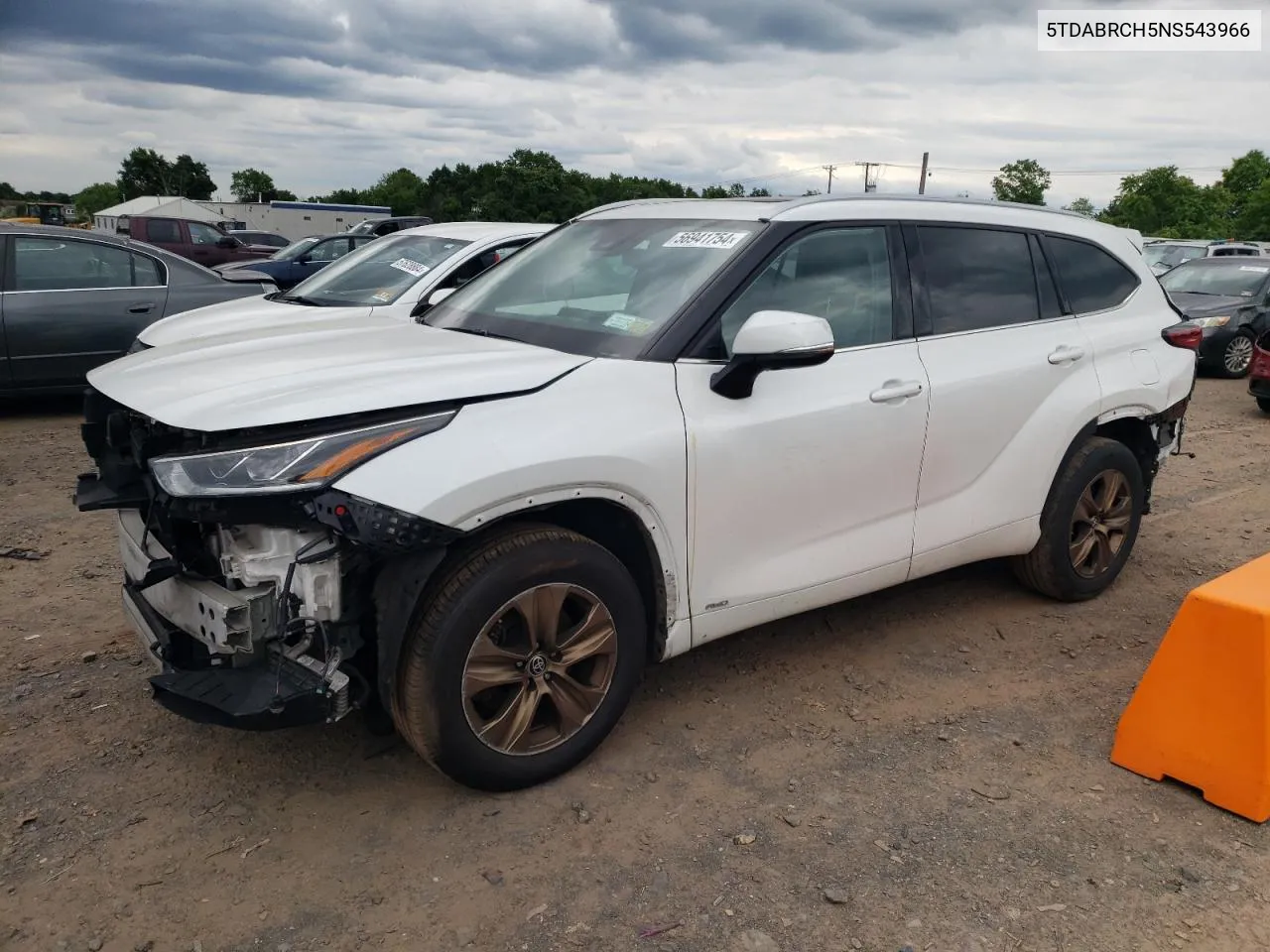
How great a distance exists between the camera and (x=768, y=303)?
3.49m

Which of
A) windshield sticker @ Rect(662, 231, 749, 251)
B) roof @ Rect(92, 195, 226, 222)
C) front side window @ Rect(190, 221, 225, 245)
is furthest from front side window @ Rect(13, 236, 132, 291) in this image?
roof @ Rect(92, 195, 226, 222)

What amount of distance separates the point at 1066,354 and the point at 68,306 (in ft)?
25.1

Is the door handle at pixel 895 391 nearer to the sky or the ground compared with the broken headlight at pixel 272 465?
nearer to the sky

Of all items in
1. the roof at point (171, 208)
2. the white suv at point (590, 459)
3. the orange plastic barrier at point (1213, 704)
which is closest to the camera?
the white suv at point (590, 459)

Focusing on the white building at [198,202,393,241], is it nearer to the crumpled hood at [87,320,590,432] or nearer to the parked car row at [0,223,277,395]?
the parked car row at [0,223,277,395]

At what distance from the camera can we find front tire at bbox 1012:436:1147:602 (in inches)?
176

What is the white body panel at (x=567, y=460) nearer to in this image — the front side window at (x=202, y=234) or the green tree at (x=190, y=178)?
the front side window at (x=202, y=234)

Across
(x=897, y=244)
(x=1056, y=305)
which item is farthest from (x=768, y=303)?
(x=1056, y=305)

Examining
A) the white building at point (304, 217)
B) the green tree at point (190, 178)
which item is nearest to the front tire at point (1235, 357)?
the white building at point (304, 217)

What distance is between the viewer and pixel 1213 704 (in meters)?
3.17

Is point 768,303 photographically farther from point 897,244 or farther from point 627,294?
point 897,244

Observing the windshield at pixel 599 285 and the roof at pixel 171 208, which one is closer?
the windshield at pixel 599 285

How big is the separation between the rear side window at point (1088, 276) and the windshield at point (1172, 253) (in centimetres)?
1758

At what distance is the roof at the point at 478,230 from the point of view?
291 inches
